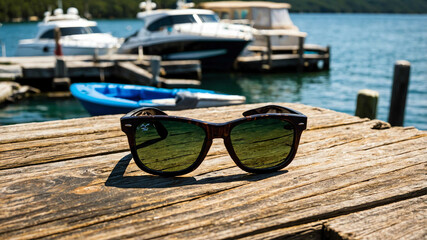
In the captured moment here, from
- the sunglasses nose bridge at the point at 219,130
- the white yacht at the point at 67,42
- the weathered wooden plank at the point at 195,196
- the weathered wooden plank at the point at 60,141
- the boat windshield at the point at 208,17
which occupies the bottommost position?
the white yacht at the point at 67,42

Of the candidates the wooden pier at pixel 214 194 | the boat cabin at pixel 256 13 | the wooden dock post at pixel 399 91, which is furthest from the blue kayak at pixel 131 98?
the boat cabin at pixel 256 13

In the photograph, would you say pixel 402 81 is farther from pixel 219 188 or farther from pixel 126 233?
pixel 126 233

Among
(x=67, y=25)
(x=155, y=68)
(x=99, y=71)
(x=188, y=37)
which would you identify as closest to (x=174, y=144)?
(x=155, y=68)

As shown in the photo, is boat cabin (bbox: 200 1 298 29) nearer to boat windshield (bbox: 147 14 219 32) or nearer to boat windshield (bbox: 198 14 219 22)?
boat windshield (bbox: 198 14 219 22)

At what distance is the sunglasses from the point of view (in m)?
1.66

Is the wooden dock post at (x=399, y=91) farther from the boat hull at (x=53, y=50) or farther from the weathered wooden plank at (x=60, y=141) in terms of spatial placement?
the boat hull at (x=53, y=50)

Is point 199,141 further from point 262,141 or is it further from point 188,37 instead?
point 188,37

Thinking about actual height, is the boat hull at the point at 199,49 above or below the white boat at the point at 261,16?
below

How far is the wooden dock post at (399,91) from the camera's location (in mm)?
6758

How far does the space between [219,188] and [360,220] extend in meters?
0.52

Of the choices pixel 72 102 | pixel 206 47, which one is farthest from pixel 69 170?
pixel 206 47

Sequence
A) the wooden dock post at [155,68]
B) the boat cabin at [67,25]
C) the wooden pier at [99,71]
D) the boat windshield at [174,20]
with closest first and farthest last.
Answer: the wooden dock post at [155,68]
the wooden pier at [99,71]
the boat cabin at [67,25]
the boat windshield at [174,20]

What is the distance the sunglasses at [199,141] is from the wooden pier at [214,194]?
0.05m

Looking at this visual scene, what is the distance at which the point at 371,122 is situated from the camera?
2535 mm
